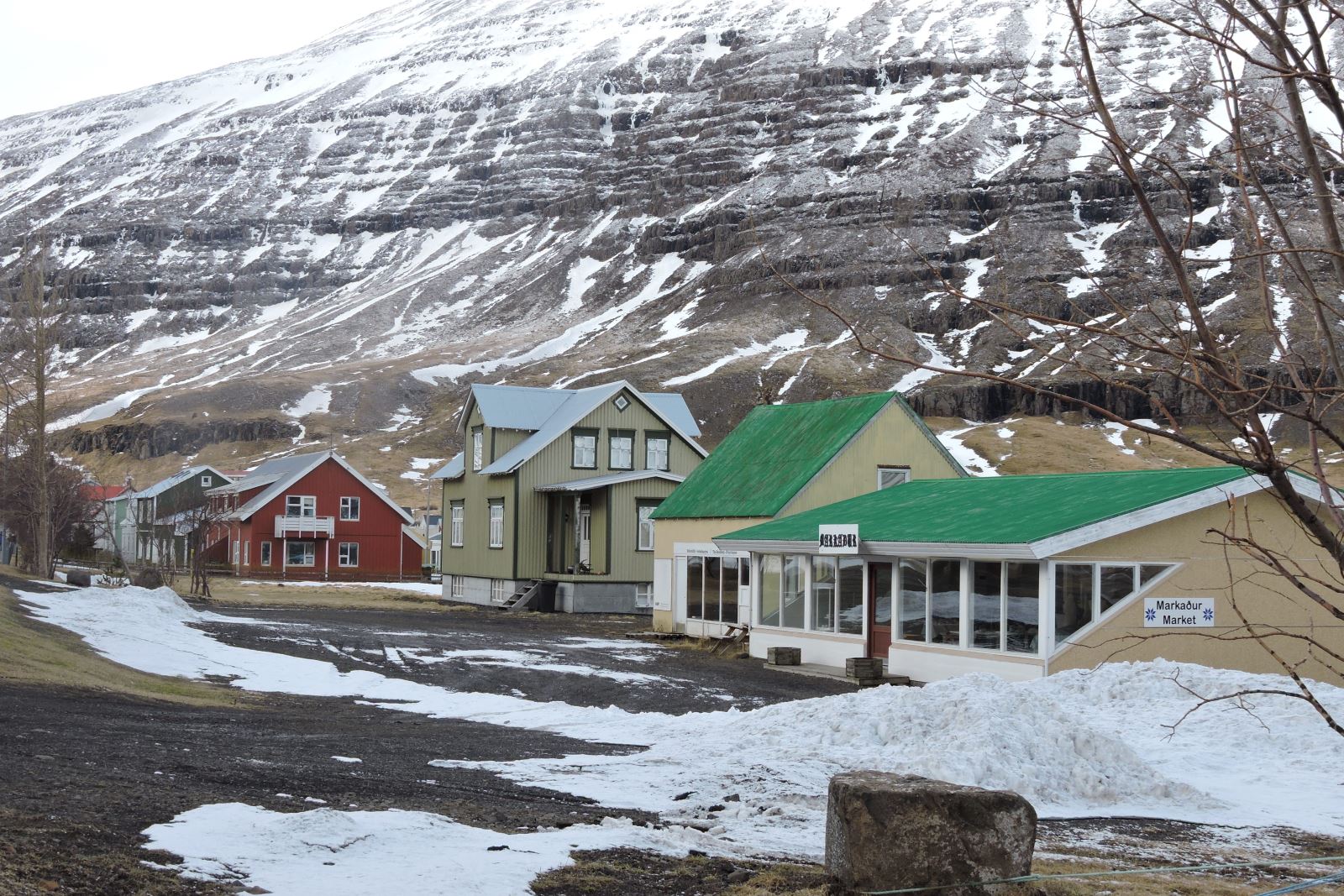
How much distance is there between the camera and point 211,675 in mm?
23266

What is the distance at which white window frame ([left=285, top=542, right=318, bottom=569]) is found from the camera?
75.6 metres

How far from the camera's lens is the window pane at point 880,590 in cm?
2708

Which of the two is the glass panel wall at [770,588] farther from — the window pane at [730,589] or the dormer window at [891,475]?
the dormer window at [891,475]

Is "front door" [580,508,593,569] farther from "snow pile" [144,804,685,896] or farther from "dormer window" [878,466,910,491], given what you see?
"snow pile" [144,804,685,896]

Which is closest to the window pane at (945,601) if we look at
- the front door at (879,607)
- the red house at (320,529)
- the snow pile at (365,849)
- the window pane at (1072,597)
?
the front door at (879,607)

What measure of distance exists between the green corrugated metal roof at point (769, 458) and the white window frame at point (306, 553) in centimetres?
4219

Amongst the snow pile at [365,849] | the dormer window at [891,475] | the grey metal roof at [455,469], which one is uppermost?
the grey metal roof at [455,469]

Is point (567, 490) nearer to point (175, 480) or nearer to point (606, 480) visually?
point (606, 480)

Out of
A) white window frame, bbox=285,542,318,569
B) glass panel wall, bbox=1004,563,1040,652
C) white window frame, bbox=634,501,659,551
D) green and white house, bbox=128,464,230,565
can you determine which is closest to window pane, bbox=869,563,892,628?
glass panel wall, bbox=1004,563,1040,652

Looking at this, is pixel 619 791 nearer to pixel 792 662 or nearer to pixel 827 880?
pixel 827 880

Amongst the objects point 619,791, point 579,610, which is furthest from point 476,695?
point 579,610

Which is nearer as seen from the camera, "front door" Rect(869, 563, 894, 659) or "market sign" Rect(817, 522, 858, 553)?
"market sign" Rect(817, 522, 858, 553)

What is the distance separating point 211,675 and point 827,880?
1698 cm

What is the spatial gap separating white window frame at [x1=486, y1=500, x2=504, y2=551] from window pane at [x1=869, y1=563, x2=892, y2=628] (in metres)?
25.6
